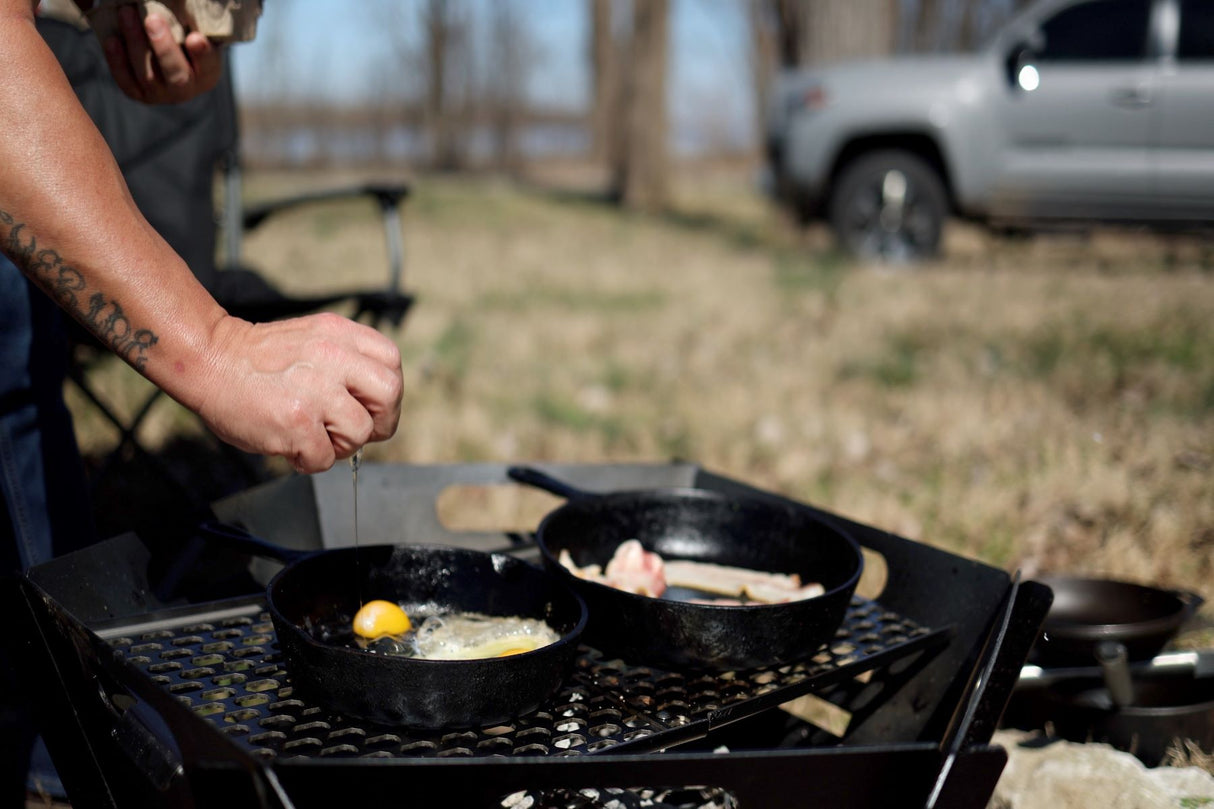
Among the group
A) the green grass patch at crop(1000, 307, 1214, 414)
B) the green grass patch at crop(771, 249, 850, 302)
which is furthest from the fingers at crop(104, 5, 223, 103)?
the green grass patch at crop(771, 249, 850, 302)

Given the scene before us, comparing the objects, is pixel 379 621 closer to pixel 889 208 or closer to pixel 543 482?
Result: pixel 543 482

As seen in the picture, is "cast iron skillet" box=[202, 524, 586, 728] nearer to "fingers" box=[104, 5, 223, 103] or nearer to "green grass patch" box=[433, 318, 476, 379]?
"fingers" box=[104, 5, 223, 103]

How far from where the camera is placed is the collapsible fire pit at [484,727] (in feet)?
3.43

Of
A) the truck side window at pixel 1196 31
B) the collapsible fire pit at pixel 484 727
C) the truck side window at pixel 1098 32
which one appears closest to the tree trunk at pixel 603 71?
the truck side window at pixel 1098 32

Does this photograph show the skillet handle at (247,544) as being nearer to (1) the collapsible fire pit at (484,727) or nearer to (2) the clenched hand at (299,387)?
(1) the collapsible fire pit at (484,727)

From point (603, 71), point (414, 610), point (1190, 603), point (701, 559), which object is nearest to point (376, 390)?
point (414, 610)

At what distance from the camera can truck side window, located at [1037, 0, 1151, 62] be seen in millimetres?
7090

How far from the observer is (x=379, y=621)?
149 cm

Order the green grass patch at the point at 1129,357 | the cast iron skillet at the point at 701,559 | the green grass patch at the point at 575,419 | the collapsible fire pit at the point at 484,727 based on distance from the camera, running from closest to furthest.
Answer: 1. the collapsible fire pit at the point at 484,727
2. the cast iron skillet at the point at 701,559
3. the green grass patch at the point at 575,419
4. the green grass patch at the point at 1129,357

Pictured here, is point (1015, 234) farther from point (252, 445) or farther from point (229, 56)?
point (252, 445)

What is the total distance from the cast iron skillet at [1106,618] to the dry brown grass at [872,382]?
652 millimetres

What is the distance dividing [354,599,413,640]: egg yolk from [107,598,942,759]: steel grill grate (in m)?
0.12

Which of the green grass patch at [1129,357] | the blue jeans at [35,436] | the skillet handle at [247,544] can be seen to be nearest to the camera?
the skillet handle at [247,544]

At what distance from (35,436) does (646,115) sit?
1156cm
